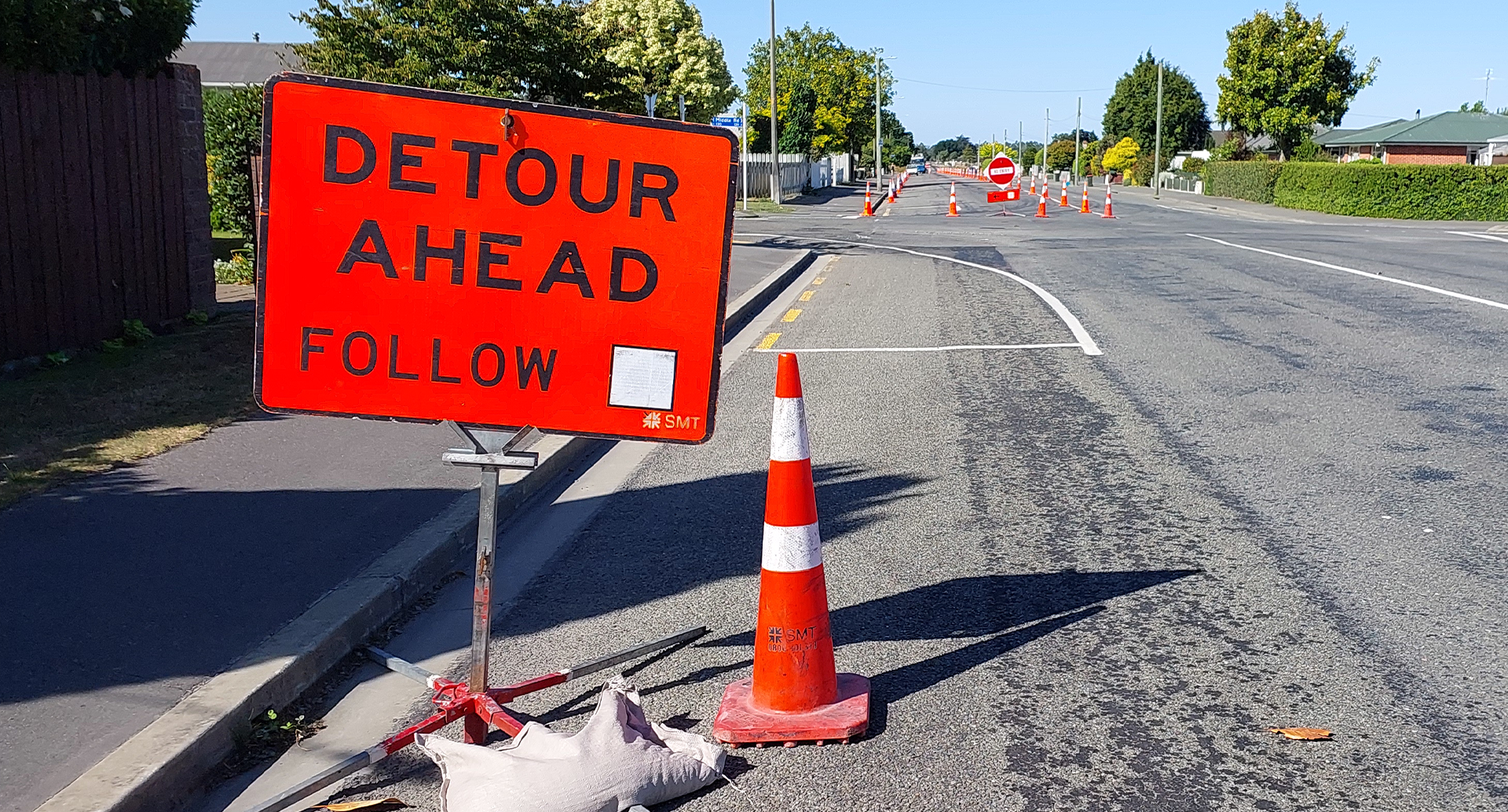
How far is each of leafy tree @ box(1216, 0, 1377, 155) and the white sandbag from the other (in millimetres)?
54688

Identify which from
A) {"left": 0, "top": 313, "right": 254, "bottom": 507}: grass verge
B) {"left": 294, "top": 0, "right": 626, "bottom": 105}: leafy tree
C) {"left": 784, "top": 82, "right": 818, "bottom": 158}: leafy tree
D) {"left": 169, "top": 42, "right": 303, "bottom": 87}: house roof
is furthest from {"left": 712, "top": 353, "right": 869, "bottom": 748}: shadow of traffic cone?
{"left": 784, "top": 82, "right": 818, "bottom": 158}: leafy tree

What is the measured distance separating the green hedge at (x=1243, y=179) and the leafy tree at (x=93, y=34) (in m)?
42.8

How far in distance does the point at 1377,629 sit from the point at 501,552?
332cm

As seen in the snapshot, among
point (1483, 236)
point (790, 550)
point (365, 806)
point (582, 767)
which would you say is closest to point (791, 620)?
point (790, 550)

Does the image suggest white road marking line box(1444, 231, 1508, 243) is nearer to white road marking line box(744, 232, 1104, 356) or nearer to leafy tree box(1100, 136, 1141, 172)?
white road marking line box(744, 232, 1104, 356)

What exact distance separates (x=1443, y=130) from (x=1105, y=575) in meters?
68.6

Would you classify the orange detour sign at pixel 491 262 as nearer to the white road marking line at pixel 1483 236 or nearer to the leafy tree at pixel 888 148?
the white road marking line at pixel 1483 236

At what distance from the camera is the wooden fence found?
8.40 metres

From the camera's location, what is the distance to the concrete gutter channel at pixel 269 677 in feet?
10.5

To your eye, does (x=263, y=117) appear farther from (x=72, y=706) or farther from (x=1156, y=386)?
(x=1156, y=386)

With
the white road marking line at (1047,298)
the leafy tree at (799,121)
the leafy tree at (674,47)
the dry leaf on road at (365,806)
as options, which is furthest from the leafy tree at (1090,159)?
the dry leaf on road at (365,806)

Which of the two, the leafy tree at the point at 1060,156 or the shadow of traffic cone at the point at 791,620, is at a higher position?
the leafy tree at the point at 1060,156

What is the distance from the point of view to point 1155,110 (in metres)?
103

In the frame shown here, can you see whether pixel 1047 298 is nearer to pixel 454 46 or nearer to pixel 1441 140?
pixel 454 46
